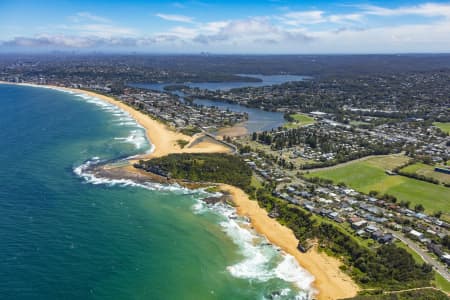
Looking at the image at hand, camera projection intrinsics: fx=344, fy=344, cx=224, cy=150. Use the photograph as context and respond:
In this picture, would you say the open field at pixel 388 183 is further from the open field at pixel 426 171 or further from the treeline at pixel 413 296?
the treeline at pixel 413 296

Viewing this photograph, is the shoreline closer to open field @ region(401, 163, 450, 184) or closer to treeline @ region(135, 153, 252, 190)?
treeline @ region(135, 153, 252, 190)

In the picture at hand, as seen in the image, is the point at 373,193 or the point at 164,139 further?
the point at 164,139

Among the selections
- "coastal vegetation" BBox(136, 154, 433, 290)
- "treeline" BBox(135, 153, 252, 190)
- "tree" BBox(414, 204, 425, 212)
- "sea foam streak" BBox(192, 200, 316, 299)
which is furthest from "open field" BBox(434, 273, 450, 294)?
"treeline" BBox(135, 153, 252, 190)

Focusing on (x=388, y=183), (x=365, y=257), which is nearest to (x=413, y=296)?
(x=365, y=257)

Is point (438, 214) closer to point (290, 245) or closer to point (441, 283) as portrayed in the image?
point (441, 283)

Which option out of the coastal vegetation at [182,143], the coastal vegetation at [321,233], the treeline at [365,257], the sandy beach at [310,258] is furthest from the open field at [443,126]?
the sandy beach at [310,258]
